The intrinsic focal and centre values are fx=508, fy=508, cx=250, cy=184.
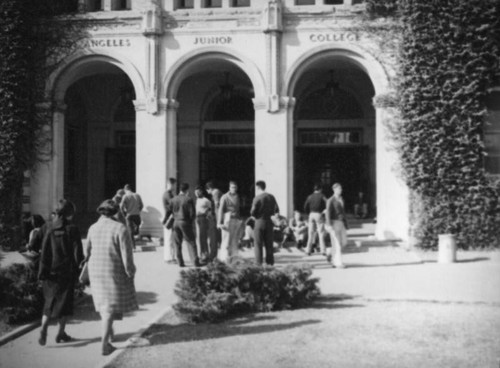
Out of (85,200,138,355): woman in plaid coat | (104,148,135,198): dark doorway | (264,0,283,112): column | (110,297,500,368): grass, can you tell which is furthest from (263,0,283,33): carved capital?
(85,200,138,355): woman in plaid coat

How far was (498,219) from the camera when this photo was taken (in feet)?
44.1

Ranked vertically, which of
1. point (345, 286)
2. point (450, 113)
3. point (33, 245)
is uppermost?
point (450, 113)

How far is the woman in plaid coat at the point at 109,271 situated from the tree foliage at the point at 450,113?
964 centimetres

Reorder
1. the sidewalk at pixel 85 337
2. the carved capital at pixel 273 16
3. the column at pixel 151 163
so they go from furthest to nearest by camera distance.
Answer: the column at pixel 151 163 < the carved capital at pixel 273 16 < the sidewalk at pixel 85 337

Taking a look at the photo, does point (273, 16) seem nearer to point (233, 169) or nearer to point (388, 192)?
point (388, 192)

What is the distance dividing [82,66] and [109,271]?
11571 mm

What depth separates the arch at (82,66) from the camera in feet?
51.2

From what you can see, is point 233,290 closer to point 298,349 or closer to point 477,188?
point 298,349

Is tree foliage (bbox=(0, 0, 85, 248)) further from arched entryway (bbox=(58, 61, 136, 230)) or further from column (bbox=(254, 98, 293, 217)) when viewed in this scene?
column (bbox=(254, 98, 293, 217))

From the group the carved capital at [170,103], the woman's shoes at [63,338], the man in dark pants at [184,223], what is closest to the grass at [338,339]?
the woman's shoes at [63,338]

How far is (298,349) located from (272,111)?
10005 millimetres

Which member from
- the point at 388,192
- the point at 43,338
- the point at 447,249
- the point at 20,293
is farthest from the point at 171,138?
the point at 43,338

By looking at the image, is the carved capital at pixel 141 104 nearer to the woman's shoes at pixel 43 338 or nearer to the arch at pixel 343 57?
the arch at pixel 343 57

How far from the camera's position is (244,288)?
783cm
